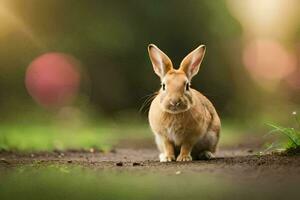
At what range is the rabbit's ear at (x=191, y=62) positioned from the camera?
745 cm

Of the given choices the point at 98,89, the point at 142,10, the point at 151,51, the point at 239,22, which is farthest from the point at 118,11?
the point at 151,51

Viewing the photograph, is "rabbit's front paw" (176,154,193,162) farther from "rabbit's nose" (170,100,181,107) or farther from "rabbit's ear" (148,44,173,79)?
Result: "rabbit's ear" (148,44,173,79)

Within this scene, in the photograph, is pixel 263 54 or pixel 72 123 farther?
pixel 263 54

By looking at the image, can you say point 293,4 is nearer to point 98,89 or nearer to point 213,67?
point 213,67

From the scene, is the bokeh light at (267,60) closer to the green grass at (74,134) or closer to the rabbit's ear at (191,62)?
the green grass at (74,134)

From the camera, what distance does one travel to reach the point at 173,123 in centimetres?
729

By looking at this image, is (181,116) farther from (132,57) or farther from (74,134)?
(132,57)

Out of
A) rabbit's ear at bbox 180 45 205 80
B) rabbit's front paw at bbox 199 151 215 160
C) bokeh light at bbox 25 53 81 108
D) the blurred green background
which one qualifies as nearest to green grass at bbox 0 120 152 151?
the blurred green background

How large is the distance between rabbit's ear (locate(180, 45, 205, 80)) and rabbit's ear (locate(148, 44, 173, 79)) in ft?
0.50

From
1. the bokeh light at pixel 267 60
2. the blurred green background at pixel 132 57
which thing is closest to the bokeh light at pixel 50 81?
the blurred green background at pixel 132 57

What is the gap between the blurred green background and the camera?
53.0ft

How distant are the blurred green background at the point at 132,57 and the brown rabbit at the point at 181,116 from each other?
7559 millimetres

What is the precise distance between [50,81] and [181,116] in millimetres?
8564

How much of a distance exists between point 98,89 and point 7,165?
37.2 ft
